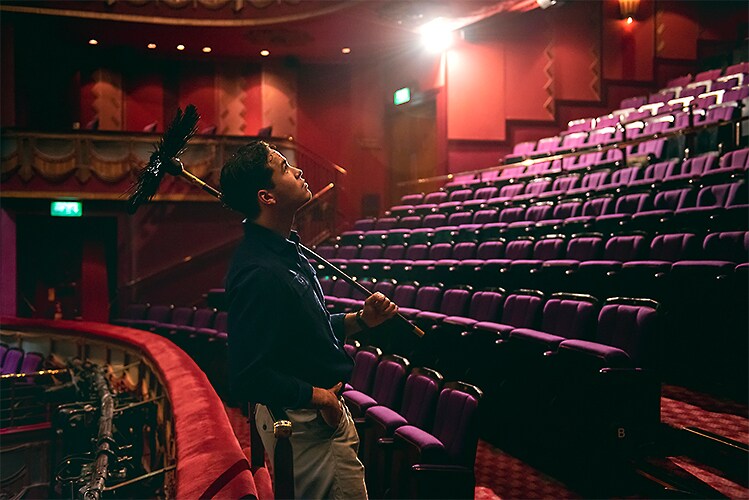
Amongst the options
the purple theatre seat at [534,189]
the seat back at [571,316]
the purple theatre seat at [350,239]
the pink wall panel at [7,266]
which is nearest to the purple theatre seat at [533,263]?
the seat back at [571,316]

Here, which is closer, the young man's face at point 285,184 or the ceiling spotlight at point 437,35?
the young man's face at point 285,184

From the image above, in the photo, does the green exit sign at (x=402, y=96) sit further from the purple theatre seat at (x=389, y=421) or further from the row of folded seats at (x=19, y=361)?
the purple theatre seat at (x=389, y=421)

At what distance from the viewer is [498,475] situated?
1.22 m

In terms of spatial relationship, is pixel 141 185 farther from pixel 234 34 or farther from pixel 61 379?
pixel 234 34

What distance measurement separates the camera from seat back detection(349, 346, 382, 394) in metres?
1.28

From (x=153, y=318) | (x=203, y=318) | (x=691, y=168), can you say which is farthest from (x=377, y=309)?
(x=153, y=318)

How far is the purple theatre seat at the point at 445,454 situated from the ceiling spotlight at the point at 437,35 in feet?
10.1

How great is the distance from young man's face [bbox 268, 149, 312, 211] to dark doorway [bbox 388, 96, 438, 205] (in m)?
3.57

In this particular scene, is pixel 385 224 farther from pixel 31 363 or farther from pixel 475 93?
pixel 31 363

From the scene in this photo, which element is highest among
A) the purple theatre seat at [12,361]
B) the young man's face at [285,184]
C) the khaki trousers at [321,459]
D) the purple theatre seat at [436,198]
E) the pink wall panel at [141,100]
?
the pink wall panel at [141,100]

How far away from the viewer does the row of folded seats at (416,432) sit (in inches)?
36.2

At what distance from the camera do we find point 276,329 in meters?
0.50

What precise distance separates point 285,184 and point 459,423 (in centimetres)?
55

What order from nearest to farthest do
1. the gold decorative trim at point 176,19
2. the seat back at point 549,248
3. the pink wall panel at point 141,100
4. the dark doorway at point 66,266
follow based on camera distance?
the seat back at point 549,248 < the gold decorative trim at point 176,19 < the dark doorway at point 66,266 < the pink wall panel at point 141,100
